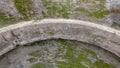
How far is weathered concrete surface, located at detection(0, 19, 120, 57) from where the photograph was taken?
8836 millimetres

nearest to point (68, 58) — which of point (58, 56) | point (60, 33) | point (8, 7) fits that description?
point (58, 56)

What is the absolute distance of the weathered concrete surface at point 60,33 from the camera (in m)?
8.84

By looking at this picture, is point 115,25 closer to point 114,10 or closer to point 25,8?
point 114,10

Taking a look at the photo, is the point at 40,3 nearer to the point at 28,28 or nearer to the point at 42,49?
the point at 28,28

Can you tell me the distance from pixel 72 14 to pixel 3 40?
3106 mm

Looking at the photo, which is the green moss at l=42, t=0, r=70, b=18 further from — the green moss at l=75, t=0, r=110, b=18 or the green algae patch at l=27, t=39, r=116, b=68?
the green algae patch at l=27, t=39, r=116, b=68

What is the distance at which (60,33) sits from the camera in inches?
361

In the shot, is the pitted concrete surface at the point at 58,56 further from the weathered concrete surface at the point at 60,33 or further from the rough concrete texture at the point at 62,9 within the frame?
the rough concrete texture at the point at 62,9

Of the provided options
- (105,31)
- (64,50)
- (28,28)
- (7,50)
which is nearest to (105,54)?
(105,31)

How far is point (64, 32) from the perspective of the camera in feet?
30.0

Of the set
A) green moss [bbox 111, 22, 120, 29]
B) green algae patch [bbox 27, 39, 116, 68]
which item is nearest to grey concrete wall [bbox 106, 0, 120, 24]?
green moss [bbox 111, 22, 120, 29]

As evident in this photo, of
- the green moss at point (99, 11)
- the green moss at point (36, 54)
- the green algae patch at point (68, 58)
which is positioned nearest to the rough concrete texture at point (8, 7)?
the green moss at point (36, 54)

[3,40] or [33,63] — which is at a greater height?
[3,40]

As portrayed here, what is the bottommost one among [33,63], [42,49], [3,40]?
[33,63]
